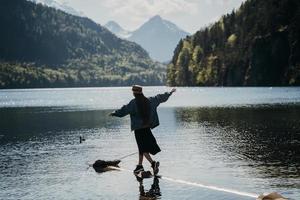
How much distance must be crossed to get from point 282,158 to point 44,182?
33.5 feet

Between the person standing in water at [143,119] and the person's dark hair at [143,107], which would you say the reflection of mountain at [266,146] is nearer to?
the person standing in water at [143,119]

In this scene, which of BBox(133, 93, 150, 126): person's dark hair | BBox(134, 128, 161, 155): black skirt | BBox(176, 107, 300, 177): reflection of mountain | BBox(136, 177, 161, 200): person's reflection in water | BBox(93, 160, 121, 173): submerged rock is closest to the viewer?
BBox(136, 177, 161, 200): person's reflection in water

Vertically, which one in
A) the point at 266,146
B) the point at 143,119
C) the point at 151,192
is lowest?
the point at 151,192

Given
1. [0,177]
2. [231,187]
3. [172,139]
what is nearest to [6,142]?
[172,139]

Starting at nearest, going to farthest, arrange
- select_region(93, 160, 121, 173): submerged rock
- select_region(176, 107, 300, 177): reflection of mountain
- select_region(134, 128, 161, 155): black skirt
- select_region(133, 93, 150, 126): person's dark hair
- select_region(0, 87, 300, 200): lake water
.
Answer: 1. select_region(0, 87, 300, 200): lake water
2. select_region(133, 93, 150, 126): person's dark hair
3. select_region(134, 128, 161, 155): black skirt
4. select_region(176, 107, 300, 177): reflection of mountain
5. select_region(93, 160, 121, 173): submerged rock

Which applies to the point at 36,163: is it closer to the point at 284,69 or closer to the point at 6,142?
the point at 6,142

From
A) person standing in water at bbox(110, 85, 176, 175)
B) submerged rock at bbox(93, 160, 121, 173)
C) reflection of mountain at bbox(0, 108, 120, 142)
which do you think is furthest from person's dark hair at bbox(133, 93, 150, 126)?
reflection of mountain at bbox(0, 108, 120, 142)

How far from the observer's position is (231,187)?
16750 mm

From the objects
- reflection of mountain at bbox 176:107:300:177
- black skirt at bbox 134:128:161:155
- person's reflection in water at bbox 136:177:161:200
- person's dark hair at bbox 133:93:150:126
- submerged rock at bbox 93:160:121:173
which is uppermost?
person's dark hair at bbox 133:93:150:126

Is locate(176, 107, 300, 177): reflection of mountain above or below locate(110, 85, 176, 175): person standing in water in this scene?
below

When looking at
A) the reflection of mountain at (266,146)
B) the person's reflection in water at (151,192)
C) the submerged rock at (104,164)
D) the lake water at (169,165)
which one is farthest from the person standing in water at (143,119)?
the reflection of mountain at (266,146)

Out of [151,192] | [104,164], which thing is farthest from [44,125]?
[151,192]

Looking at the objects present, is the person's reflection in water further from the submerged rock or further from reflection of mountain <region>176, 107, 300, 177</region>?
reflection of mountain <region>176, 107, 300, 177</region>

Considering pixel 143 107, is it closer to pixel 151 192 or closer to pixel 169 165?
pixel 169 165
